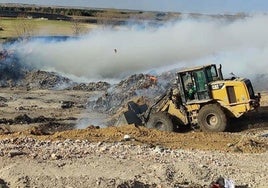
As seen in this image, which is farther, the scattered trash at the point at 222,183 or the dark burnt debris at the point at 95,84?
the dark burnt debris at the point at 95,84

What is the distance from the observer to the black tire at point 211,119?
20500mm

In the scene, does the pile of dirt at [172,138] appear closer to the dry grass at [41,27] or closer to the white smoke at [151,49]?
the white smoke at [151,49]

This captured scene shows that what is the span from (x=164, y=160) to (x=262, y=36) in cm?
3626

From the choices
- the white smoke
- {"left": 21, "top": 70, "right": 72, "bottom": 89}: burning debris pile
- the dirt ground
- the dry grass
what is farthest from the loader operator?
the dry grass

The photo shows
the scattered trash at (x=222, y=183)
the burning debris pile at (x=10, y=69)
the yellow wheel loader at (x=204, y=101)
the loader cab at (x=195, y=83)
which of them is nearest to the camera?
the scattered trash at (x=222, y=183)

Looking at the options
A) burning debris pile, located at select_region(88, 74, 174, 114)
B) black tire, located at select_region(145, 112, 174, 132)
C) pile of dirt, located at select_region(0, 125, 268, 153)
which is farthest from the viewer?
burning debris pile, located at select_region(88, 74, 174, 114)

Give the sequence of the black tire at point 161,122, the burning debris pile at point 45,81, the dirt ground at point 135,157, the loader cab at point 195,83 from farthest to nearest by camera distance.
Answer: the burning debris pile at point 45,81
the black tire at point 161,122
the loader cab at point 195,83
the dirt ground at point 135,157

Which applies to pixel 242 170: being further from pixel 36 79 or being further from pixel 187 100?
pixel 36 79

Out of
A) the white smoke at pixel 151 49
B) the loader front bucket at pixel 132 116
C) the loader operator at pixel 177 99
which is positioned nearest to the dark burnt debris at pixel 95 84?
the white smoke at pixel 151 49

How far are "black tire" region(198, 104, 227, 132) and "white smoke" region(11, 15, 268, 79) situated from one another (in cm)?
2289

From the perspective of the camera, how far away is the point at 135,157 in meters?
15.5

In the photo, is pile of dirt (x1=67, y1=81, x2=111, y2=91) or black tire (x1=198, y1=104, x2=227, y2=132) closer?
black tire (x1=198, y1=104, x2=227, y2=132)

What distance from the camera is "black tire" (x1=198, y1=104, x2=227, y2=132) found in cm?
2050

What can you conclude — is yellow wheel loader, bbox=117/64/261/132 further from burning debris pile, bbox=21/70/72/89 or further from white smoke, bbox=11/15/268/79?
white smoke, bbox=11/15/268/79
